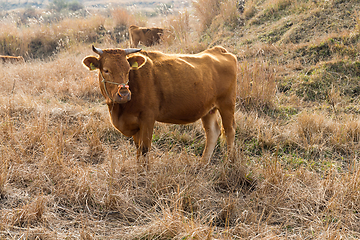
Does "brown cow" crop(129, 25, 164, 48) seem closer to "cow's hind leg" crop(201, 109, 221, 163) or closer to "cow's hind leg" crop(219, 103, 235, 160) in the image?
"cow's hind leg" crop(201, 109, 221, 163)

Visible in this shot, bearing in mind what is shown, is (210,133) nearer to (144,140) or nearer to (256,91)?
(144,140)

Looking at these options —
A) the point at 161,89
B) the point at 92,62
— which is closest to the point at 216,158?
the point at 161,89

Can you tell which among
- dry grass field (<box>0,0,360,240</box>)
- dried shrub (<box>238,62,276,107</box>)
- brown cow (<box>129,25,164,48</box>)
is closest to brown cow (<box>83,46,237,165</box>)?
dry grass field (<box>0,0,360,240</box>)

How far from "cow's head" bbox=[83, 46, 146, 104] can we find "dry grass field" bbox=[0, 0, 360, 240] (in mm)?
884

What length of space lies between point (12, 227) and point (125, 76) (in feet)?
6.42

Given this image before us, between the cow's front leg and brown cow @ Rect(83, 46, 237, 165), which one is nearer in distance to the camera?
brown cow @ Rect(83, 46, 237, 165)

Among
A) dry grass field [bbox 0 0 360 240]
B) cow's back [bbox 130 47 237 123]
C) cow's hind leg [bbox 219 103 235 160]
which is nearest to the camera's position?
dry grass field [bbox 0 0 360 240]

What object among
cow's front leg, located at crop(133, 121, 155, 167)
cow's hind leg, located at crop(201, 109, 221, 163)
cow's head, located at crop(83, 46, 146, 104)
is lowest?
cow's hind leg, located at crop(201, 109, 221, 163)

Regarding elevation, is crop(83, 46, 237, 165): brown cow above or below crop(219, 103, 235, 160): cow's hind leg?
above

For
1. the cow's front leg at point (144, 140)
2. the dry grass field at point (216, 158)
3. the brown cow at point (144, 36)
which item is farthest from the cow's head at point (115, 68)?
the brown cow at point (144, 36)

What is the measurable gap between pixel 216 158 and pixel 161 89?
165 centimetres

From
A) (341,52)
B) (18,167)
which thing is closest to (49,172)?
(18,167)

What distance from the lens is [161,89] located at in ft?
12.9

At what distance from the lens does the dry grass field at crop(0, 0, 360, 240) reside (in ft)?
9.58
